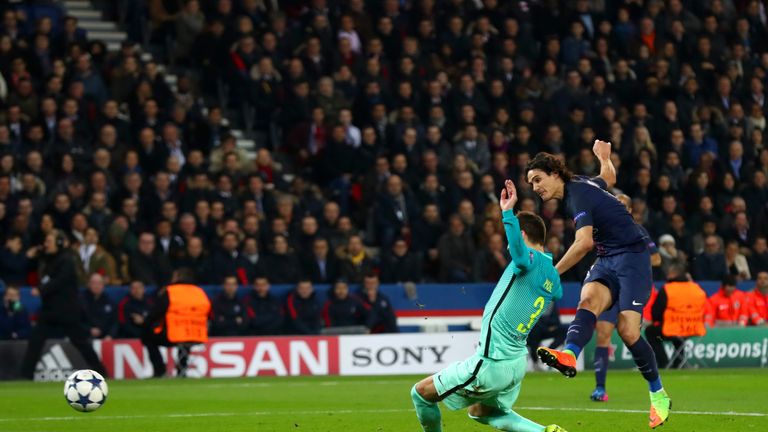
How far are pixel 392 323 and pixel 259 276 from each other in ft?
6.78

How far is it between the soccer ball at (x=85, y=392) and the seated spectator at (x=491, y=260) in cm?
1130

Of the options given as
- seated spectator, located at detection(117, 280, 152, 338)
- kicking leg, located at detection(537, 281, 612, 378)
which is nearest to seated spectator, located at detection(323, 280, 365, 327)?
seated spectator, located at detection(117, 280, 152, 338)

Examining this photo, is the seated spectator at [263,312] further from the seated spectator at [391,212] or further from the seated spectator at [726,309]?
the seated spectator at [726,309]

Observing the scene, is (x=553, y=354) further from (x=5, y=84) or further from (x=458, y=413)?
(x=5, y=84)

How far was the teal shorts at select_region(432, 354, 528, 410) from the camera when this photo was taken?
29.6 feet

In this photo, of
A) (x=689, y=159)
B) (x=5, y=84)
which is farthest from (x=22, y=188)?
(x=689, y=159)

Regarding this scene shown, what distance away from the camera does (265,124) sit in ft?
82.9

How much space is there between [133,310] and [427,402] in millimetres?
12292

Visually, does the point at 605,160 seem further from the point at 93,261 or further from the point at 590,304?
the point at 93,261

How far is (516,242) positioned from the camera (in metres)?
8.93

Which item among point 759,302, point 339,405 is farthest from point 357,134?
point 339,405

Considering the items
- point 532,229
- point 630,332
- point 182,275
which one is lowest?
point 182,275

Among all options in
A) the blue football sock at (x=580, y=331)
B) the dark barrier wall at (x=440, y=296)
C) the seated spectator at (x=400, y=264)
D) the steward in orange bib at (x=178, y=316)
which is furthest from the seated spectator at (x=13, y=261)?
the blue football sock at (x=580, y=331)

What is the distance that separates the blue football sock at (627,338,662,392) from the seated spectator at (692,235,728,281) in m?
13.1
